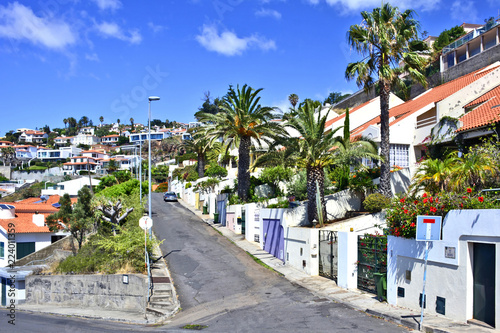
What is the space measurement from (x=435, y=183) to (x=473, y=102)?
10215mm

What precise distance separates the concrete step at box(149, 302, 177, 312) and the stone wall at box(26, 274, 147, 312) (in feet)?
3.65

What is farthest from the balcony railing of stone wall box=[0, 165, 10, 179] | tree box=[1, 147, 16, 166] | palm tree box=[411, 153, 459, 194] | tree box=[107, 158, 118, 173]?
tree box=[1, 147, 16, 166]

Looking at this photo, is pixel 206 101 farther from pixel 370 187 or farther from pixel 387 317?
pixel 387 317

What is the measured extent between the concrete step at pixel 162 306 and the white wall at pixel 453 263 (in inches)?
331

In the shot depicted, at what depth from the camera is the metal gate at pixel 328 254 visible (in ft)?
60.6

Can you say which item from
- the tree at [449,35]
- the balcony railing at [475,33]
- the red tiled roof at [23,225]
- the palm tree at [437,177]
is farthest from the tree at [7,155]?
the palm tree at [437,177]

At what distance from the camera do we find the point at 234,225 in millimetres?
32438

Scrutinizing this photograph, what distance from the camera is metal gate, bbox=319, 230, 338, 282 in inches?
727

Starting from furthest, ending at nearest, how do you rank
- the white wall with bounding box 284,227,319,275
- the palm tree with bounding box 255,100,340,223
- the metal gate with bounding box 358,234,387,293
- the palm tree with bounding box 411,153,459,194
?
the palm tree with bounding box 255,100,340,223
the white wall with bounding box 284,227,319,275
the palm tree with bounding box 411,153,459,194
the metal gate with bounding box 358,234,387,293

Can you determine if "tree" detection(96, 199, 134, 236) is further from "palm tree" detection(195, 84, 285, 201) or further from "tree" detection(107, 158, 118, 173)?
"tree" detection(107, 158, 118, 173)

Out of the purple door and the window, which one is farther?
the window

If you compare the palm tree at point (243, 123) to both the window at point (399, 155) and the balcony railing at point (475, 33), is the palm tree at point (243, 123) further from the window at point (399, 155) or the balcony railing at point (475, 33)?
the balcony railing at point (475, 33)

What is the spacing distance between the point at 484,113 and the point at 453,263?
12.6 m

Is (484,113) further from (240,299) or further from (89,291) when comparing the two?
(89,291)
